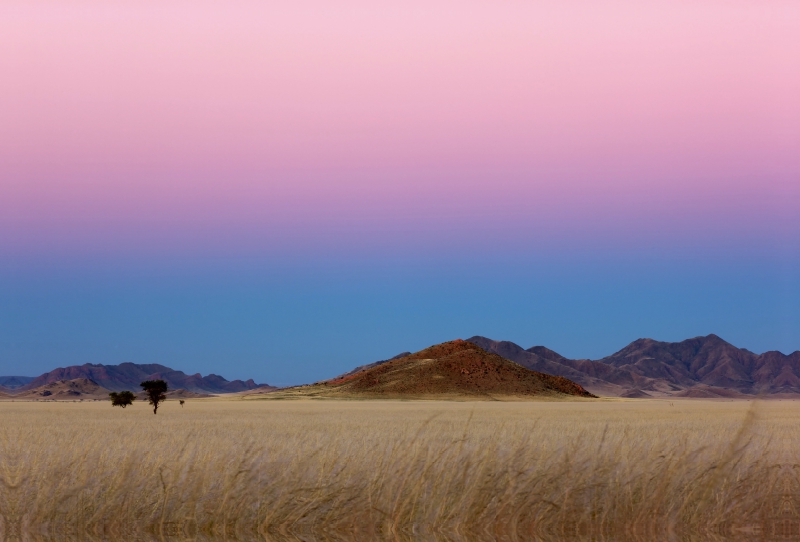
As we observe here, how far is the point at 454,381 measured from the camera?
529ft

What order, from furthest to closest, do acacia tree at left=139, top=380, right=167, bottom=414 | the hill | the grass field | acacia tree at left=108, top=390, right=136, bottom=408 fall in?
the hill → acacia tree at left=108, top=390, right=136, bottom=408 → acacia tree at left=139, top=380, right=167, bottom=414 → the grass field

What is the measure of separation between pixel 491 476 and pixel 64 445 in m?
11.3

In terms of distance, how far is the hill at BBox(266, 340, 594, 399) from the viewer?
15600 centimetres

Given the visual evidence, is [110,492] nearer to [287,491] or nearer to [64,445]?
[287,491]

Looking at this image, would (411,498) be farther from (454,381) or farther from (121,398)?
(454,381)

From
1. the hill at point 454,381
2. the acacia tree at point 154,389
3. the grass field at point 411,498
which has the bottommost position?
the grass field at point 411,498

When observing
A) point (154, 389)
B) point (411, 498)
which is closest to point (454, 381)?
point (154, 389)

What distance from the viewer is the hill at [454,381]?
156m

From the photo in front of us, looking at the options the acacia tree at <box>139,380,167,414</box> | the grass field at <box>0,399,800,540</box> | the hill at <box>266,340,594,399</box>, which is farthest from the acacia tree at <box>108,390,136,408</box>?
the grass field at <box>0,399,800,540</box>

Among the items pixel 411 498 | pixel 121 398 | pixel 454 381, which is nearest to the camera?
pixel 411 498

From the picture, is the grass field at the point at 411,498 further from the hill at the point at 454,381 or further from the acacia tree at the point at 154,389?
the hill at the point at 454,381

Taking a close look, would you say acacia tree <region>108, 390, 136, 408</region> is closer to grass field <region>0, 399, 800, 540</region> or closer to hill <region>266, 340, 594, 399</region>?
hill <region>266, 340, 594, 399</region>

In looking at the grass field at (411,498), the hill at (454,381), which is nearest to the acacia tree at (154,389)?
the hill at (454,381)

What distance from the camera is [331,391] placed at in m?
169
